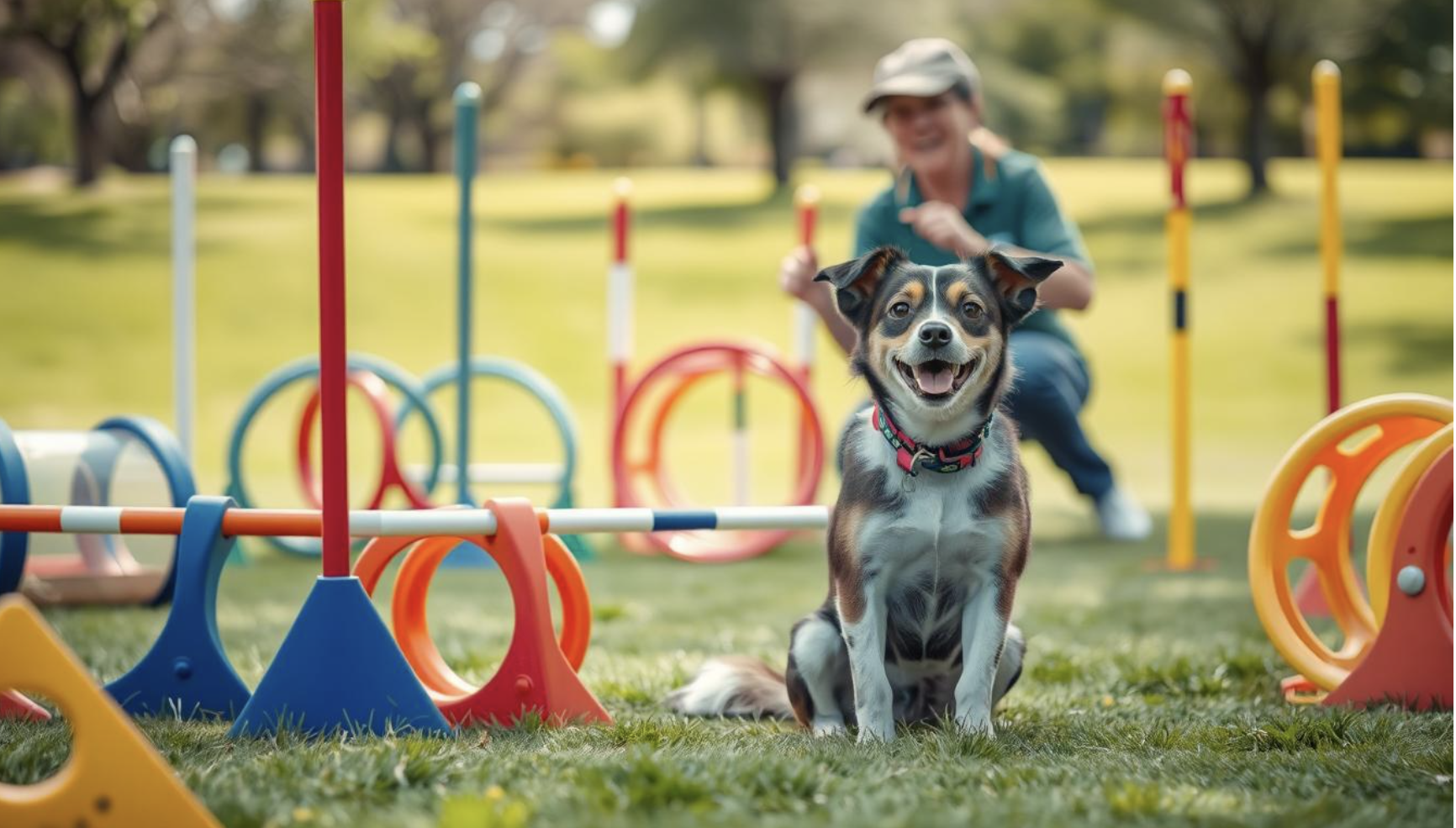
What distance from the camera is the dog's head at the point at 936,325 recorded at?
3115 millimetres

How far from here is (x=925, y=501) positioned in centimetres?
314

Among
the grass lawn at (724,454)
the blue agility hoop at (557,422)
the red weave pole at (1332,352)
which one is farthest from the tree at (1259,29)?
the red weave pole at (1332,352)

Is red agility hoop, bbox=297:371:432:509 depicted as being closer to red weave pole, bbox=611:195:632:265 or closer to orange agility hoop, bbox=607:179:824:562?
orange agility hoop, bbox=607:179:824:562

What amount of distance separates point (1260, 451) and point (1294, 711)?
944cm

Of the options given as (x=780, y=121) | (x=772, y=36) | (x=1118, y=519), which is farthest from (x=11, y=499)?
(x=772, y=36)

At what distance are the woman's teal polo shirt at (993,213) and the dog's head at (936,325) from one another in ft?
5.85

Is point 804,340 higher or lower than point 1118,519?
higher

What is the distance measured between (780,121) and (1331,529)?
70.8 ft

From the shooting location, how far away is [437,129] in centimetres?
3509

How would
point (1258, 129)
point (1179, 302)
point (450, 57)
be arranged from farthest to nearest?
1. point (450, 57)
2. point (1258, 129)
3. point (1179, 302)

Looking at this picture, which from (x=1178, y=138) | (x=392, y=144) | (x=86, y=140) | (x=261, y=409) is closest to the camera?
(x=1178, y=138)

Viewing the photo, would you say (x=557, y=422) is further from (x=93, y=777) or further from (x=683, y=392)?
(x=93, y=777)

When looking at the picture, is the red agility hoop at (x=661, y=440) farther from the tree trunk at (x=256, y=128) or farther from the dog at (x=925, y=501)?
the tree trunk at (x=256, y=128)

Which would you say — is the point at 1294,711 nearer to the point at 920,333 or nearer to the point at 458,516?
the point at 920,333
